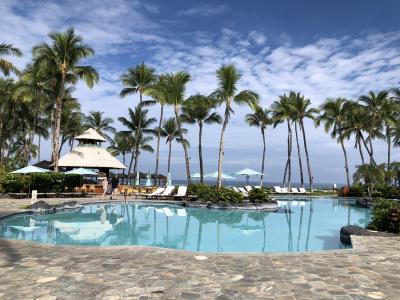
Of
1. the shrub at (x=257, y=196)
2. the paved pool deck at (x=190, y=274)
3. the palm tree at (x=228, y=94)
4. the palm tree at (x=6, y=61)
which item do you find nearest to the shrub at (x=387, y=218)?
the paved pool deck at (x=190, y=274)

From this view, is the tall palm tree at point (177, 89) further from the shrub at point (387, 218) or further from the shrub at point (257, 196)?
the shrub at point (387, 218)

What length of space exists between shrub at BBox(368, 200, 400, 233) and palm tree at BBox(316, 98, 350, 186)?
96.5ft

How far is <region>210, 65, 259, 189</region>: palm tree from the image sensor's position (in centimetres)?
2595

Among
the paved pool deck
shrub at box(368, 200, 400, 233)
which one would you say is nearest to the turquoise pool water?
shrub at box(368, 200, 400, 233)

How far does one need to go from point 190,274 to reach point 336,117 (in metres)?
37.6

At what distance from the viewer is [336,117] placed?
40.0m

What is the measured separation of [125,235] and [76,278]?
6734 millimetres

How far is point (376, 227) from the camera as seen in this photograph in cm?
1113

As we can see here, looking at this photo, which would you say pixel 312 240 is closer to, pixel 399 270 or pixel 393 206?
pixel 393 206

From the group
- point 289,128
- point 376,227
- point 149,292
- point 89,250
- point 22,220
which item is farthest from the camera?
point 289,128

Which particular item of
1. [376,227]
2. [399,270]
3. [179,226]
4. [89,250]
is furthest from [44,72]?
[399,270]

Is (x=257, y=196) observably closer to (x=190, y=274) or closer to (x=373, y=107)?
(x=190, y=274)

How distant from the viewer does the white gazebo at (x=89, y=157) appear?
29.5m

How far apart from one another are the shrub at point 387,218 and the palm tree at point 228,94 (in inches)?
586
